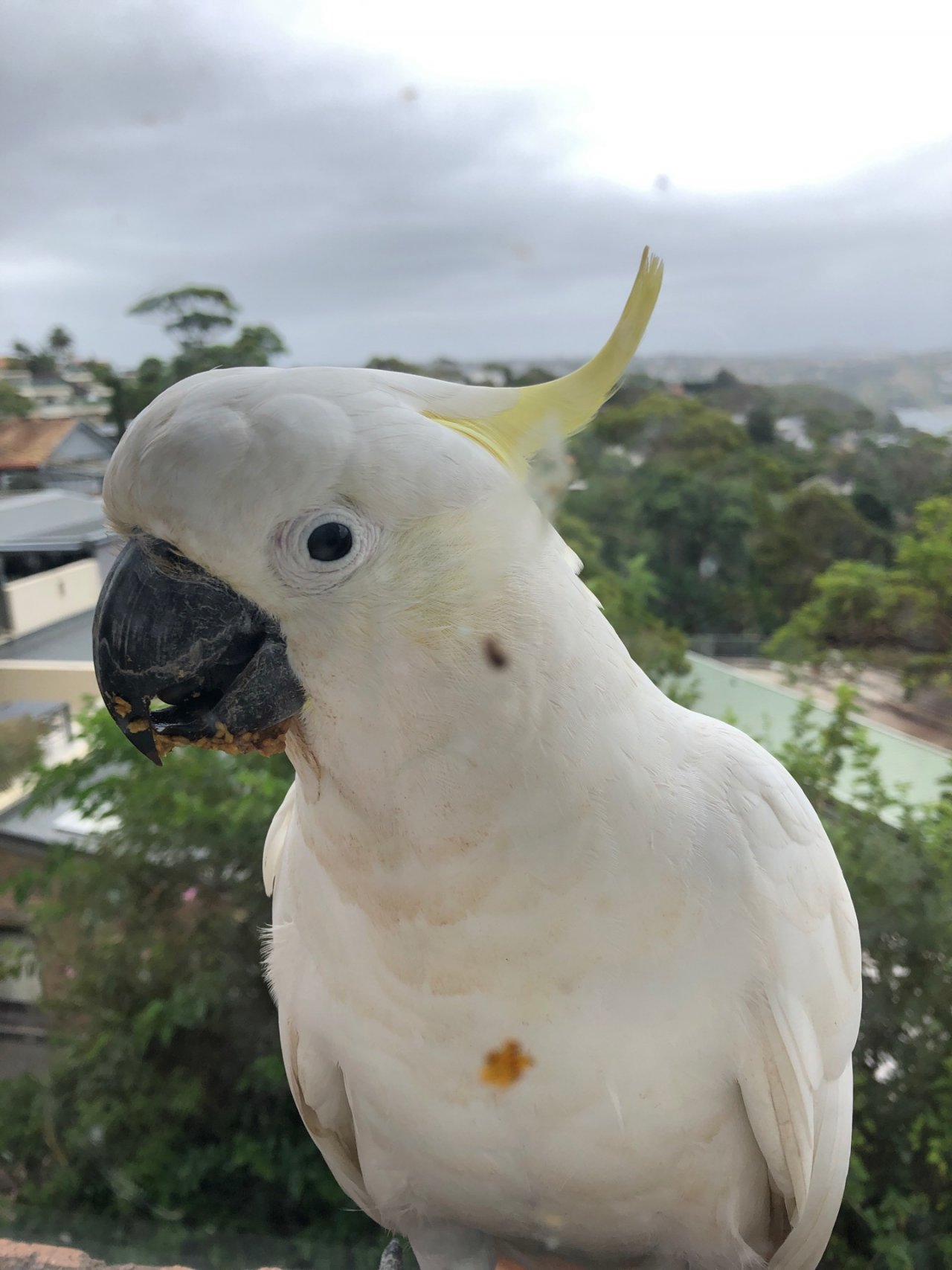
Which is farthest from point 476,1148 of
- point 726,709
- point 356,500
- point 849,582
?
point 849,582

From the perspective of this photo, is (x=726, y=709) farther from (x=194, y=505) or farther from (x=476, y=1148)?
(x=194, y=505)

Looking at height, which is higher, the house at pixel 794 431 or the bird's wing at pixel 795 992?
the house at pixel 794 431

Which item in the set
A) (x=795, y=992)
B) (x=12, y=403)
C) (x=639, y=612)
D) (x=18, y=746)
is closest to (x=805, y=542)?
(x=639, y=612)

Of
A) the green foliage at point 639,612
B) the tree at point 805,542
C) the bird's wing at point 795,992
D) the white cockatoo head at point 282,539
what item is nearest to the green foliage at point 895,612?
Result: the tree at point 805,542

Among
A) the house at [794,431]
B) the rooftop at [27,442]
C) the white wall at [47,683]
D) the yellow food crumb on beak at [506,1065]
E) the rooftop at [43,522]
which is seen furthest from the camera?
the white wall at [47,683]

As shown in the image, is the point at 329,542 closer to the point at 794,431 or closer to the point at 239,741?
the point at 239,741

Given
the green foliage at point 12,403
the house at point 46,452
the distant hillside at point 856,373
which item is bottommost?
the house at point 46,452

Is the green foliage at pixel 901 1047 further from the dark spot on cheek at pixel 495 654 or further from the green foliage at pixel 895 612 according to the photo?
the dark spot on cheek at pixel 495 654

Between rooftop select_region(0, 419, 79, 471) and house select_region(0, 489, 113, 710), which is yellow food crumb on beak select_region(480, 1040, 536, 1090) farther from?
rooftop select_region(0, 419, 79, 471)
